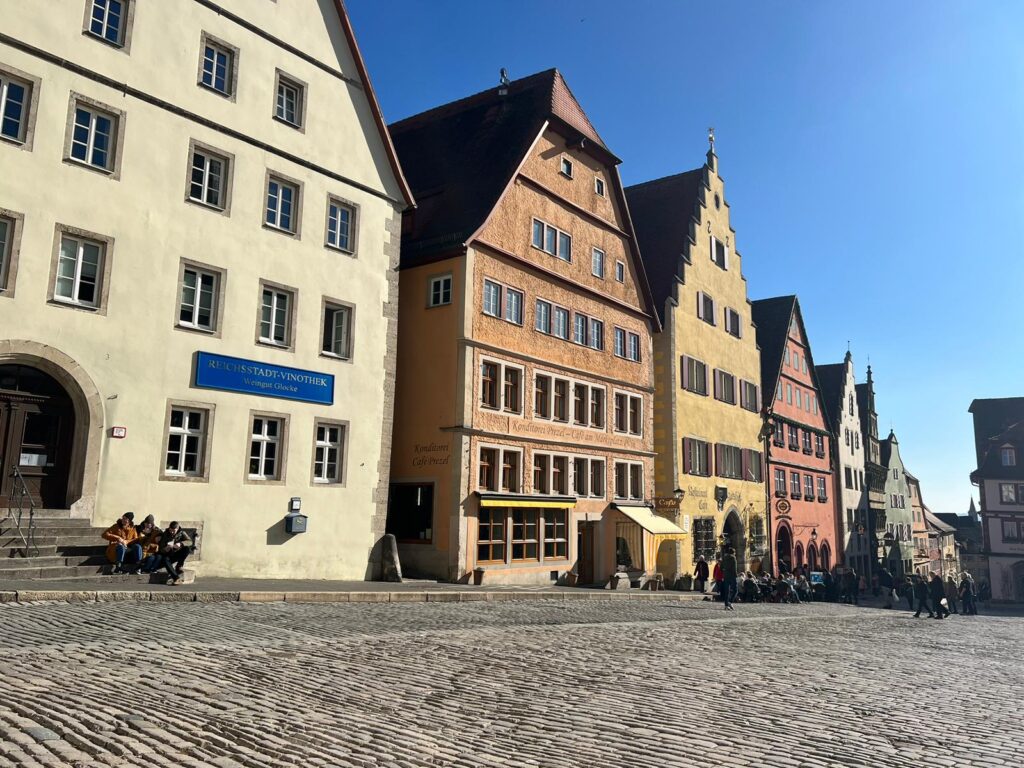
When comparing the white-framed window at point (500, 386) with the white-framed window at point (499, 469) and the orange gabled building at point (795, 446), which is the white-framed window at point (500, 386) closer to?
the white-framed window at point (499, 469)

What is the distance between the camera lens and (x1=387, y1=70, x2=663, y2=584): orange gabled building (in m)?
24.8

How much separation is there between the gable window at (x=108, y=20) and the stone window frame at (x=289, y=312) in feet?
19.3

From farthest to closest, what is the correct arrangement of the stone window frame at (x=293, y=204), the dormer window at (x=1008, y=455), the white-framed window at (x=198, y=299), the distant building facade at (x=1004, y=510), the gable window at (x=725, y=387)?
the dormer window at (x=1008, y=455)
the distant building facade at (x=1004, y=510)
the gable window at (x=725, y=387)
the stone window frame at (x=293, y=204)
the white-framed window at (x=198, y=299)

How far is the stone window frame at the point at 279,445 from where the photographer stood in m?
19.6

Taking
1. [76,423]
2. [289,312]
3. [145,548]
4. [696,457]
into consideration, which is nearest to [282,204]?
[289,312]

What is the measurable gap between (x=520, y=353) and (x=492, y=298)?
200 cm

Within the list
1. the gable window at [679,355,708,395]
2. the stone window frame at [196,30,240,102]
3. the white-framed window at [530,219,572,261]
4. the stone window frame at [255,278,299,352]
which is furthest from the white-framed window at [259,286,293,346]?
the gable window at [679,355,708,395]

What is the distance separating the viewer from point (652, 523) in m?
31.6

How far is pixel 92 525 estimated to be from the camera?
16.8m

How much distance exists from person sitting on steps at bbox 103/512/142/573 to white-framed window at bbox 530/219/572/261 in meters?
16.0

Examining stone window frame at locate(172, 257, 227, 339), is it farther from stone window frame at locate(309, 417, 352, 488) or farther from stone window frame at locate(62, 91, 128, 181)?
stone window frame at locate(309, 417, 352, 488)

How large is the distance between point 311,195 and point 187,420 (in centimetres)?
667

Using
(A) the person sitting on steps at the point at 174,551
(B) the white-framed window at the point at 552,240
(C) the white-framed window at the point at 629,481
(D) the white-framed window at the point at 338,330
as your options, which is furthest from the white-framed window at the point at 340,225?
(C) the white-framed window at the point at 629,481

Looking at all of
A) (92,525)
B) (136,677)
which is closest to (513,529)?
(92,525)
